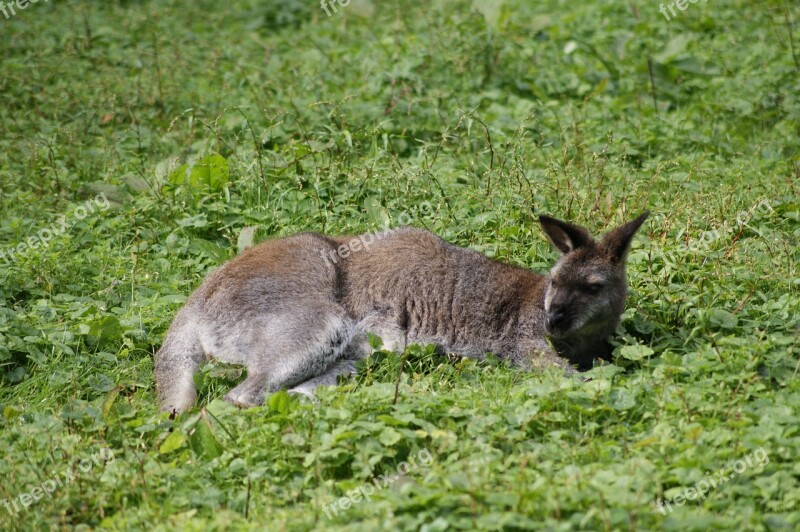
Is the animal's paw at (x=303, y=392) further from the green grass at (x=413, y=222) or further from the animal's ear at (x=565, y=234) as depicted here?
the animal's ear at (x=565, y=234)

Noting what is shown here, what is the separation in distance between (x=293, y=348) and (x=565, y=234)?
198 centimetres

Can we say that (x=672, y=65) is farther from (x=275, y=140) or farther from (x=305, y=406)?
(x=305, y=406)

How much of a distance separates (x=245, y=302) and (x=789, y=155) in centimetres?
556

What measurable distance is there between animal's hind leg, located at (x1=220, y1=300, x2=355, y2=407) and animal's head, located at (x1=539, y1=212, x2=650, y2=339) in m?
1.42

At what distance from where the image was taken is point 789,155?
927cm

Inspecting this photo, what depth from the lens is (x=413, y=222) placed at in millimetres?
7953

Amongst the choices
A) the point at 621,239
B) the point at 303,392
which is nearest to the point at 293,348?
the point at 303,392

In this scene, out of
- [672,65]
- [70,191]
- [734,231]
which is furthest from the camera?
[672,65]

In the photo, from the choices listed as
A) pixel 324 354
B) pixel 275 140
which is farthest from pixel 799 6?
pixel 324 354

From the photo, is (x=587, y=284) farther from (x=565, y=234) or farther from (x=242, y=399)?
(x=242, y=399)

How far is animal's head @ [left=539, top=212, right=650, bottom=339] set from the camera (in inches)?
257

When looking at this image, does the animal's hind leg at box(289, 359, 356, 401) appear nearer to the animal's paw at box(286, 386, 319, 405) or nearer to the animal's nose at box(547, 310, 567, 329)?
the animal's paw at box(286, 386, 319, 405)

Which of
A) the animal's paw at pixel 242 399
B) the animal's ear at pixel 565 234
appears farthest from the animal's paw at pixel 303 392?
the animal's ear at pixel 565 234

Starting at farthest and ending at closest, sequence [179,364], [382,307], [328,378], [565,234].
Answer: [382,307] < [565,234] < [328,378] < [179,364]
